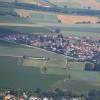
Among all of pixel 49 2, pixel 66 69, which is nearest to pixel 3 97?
pixel 66 69

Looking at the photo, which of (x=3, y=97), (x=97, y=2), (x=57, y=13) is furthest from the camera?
(x=97, y=2)

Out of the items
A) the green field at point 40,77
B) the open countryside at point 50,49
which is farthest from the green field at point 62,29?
the green field at point 40,77

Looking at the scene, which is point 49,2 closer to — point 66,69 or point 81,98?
point 66,69

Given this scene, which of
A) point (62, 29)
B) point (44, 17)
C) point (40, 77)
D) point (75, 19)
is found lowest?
point (40, 77)

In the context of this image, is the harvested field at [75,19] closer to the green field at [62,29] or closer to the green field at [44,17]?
the green field at [44,17]

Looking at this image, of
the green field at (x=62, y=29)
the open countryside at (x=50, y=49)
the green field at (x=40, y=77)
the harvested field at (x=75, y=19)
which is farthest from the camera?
the harvested field at (x=75, y=19)

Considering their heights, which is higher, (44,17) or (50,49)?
(44,17)

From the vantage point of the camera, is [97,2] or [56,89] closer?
[56,89]

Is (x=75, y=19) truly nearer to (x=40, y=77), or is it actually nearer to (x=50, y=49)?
(x=50, y=49)

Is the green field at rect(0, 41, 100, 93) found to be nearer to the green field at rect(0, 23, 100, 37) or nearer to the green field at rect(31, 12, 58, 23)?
the green field at rect(0, 23, 100, 37)

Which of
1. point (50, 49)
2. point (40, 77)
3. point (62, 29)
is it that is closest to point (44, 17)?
point (62, 29)

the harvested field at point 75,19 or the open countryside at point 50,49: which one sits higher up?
the harvested field at point 75,19
